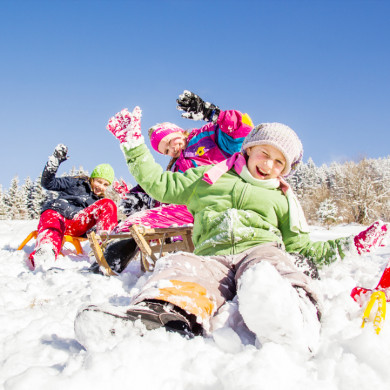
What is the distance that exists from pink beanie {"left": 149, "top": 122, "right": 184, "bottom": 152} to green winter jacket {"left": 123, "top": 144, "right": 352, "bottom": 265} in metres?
1.25

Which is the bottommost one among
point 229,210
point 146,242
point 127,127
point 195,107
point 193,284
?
point 146,242

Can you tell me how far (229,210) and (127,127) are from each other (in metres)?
0.75

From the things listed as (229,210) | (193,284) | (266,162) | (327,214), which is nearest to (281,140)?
(266,162)

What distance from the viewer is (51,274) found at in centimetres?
259

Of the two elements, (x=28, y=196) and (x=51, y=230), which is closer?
(x=51, y=230)

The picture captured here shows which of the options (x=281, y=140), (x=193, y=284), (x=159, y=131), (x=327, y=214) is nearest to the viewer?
(x=193, y=284)

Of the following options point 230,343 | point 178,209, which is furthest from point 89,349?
point 178,209

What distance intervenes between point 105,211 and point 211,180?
2548 millimetres

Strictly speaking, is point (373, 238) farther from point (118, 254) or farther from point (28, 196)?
point (28, 196)

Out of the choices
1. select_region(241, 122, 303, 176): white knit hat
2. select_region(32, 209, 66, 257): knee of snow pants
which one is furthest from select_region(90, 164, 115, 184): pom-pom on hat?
select_region(241, 122, 303, 176): white knit hat

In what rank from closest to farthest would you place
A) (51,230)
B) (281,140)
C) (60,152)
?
1. (281,140)
2. (51,230)
3. (60,152)

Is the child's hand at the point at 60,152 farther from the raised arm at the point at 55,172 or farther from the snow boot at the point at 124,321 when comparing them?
the snow boot at the point at 124,321

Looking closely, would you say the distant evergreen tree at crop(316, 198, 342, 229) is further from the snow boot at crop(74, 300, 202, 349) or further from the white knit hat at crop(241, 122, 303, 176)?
the snow boot at crop(74, 300, 202, 349)

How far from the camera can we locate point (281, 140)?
204cm
